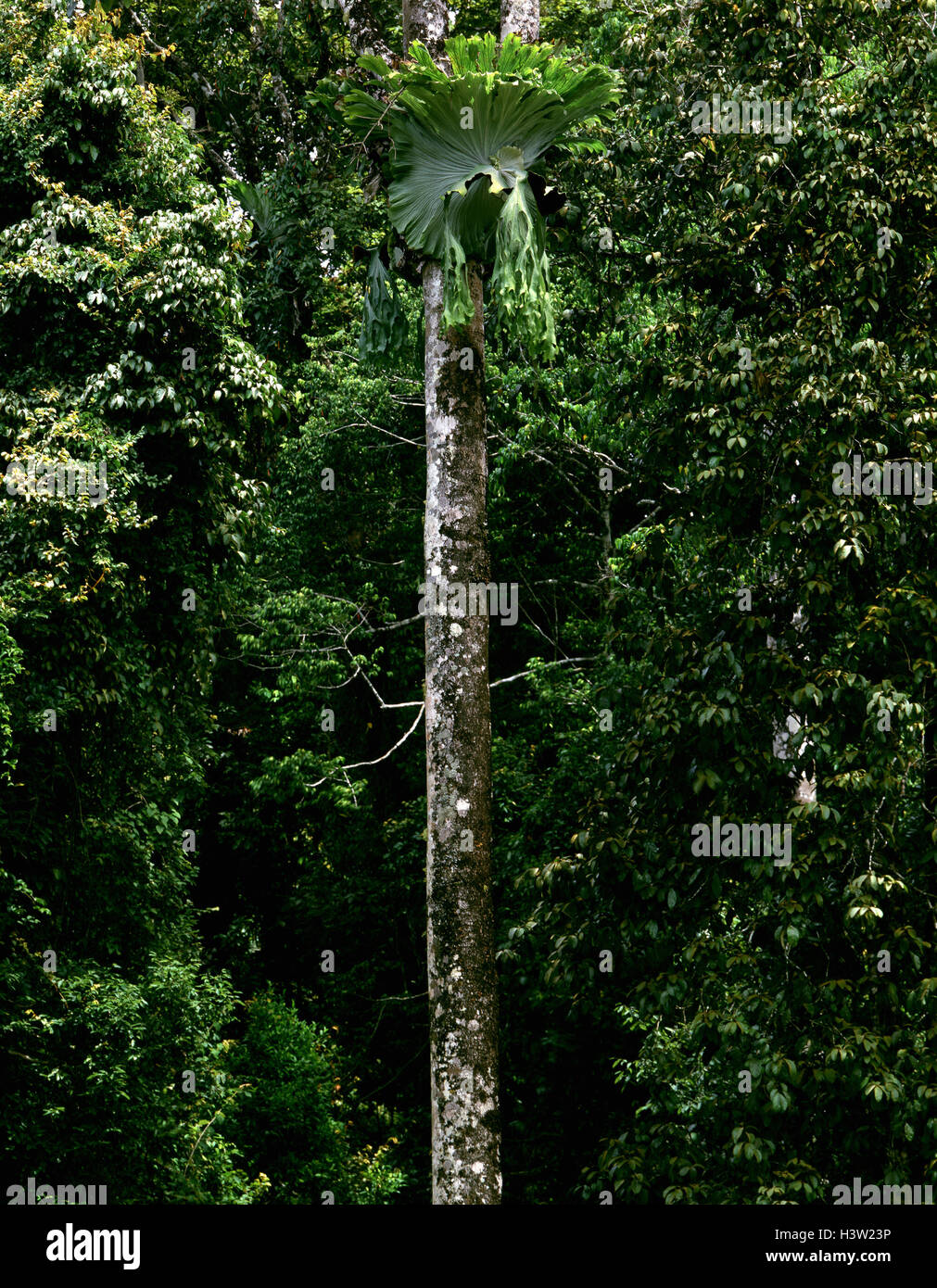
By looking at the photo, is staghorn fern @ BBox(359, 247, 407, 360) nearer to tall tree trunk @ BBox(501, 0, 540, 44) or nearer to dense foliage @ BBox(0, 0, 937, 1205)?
dense foliage @ BBox(0, 0, 937, 1205)

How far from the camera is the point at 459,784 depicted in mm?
8273

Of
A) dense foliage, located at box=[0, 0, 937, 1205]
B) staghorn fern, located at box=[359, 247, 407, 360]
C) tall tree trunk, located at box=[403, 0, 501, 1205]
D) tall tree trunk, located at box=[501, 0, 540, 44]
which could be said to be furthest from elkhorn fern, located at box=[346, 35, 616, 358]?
tall tree trunk, located at box=[501, 0, 540, 44]

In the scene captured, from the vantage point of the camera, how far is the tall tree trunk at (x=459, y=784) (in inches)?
311

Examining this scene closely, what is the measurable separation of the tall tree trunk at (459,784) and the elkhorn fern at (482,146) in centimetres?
39

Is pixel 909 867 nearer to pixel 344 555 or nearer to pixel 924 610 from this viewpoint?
pixel 924 610

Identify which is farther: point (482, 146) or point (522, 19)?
point (522, 19)

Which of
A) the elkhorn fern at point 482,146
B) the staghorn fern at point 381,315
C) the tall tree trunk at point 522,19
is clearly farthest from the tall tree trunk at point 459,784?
the tall tree trunk at point 522,19

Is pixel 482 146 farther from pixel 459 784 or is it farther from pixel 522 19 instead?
pixel 459 784

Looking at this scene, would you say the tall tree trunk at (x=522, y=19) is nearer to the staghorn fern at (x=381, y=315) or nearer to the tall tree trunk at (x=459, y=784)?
the staghorn fern at (x=381, y=315)

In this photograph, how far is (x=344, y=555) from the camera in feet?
55.4

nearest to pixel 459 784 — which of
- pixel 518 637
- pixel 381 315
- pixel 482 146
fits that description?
pixel 381 315

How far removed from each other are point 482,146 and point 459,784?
380 cm

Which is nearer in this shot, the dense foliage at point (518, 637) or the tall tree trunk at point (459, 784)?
the dense foliage at point (518, 637)

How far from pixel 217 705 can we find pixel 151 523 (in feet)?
21.5
